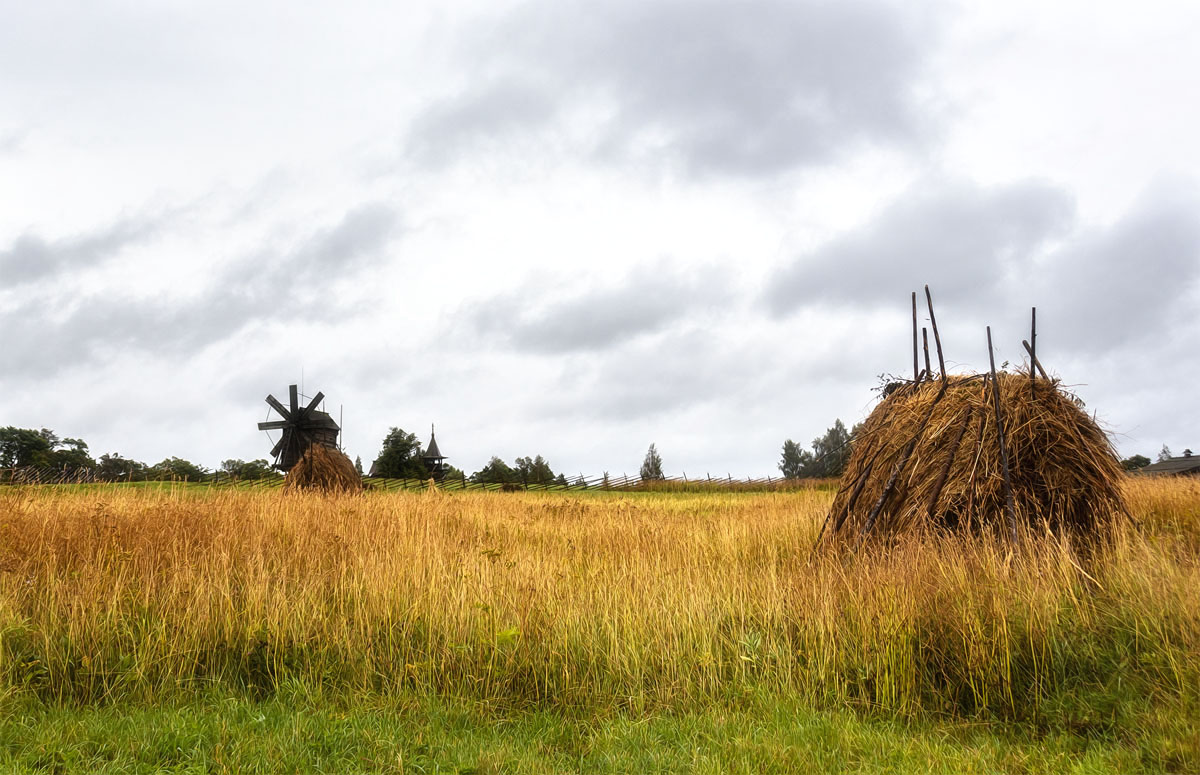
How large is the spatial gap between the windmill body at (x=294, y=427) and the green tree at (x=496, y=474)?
64.2 ft

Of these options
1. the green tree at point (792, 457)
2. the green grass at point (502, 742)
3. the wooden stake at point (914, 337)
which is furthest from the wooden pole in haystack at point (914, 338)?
the green tree at point (792, 457)

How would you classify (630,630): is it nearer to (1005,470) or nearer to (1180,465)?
(1005,470)

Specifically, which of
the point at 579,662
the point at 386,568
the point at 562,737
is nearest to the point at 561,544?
the point at 386,568

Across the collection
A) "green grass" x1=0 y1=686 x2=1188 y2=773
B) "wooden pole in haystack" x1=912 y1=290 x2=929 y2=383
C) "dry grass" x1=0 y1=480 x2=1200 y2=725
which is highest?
"wooden pole in haystack" x1=912 y1=290 x2=929 y2=383

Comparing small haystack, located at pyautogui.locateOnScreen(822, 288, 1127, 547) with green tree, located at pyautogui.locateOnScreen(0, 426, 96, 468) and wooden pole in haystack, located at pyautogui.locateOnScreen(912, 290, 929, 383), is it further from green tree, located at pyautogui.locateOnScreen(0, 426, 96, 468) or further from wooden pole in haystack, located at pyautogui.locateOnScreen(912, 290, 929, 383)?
green tree, located at pyautogui.locateOnScreen(0, 426, 96, 468)

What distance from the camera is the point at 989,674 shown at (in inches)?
233

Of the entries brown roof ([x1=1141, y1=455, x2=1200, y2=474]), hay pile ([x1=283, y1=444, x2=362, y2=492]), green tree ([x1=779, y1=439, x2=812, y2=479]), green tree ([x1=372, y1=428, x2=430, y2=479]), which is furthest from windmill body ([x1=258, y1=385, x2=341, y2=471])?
green tree ([x1=779, y1=439, x2=812, y2=479])

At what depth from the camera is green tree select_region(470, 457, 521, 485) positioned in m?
53.9

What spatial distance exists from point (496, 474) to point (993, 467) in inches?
1967

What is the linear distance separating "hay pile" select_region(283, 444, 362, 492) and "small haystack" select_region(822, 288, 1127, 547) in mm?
16320

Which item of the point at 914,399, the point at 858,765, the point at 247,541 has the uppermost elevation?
the point at 914,399

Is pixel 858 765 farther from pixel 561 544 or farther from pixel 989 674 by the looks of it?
pixel 561 544

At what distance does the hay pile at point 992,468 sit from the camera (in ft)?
28.8

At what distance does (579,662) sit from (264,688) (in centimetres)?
268
